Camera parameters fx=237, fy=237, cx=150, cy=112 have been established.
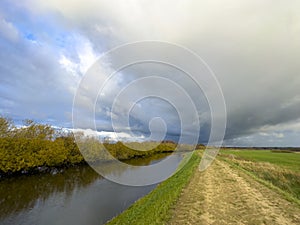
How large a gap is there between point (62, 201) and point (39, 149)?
849 inches

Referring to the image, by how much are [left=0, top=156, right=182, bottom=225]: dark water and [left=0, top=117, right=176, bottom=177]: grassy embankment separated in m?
3.56

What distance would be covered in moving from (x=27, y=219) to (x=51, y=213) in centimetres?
190

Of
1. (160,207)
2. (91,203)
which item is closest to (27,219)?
(91,203)

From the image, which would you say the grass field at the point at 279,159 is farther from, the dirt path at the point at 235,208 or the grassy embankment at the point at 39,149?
the grassy embankment at the point at 39,149

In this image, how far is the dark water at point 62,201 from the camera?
17991 mm

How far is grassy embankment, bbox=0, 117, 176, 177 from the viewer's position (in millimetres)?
35250

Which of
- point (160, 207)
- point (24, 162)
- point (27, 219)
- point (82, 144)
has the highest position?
point (82, 144)

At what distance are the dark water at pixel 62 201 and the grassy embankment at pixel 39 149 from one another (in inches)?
140

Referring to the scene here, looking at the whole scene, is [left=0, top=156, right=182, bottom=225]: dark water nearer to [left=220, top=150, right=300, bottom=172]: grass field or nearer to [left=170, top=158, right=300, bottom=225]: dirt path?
[left=170, top=158, right=300, bottom=225]: dirt path

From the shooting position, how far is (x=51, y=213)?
1938 centimetres

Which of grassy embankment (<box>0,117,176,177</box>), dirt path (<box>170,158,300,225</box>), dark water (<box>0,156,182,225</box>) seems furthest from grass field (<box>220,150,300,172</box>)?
grassy embankment (<box>0,117,176,177</box>)

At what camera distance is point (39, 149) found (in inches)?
1646

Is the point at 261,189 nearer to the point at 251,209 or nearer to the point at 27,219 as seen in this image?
the point at 251,209

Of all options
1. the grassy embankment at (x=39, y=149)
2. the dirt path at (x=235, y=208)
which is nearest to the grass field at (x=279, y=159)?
the dirt path at (x=235, y=208)
